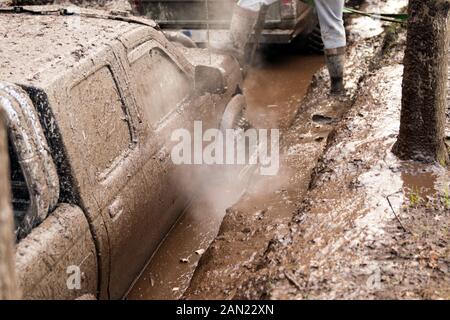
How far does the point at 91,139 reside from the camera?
12.4 ft

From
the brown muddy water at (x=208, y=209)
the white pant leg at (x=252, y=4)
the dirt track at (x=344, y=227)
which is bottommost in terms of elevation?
the brown muddy water at (x=208, y=209)

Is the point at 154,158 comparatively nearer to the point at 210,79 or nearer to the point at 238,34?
the point at 210,79

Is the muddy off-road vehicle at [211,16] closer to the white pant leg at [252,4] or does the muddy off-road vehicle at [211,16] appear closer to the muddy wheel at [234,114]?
the white pant leg at [252,4]

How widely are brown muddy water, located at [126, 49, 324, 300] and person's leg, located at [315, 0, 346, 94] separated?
79cm

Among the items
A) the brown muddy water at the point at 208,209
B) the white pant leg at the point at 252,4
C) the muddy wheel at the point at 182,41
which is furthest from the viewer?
the white pant leg at the point at 252,4

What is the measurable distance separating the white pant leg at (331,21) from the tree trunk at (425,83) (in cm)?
262

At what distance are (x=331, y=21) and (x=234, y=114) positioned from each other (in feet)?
6.49

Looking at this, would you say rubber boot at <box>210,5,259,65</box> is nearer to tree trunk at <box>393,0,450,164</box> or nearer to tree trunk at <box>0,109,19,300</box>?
tree trunk at <box>393,0,450,164</box>

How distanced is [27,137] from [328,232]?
1973 millimetres

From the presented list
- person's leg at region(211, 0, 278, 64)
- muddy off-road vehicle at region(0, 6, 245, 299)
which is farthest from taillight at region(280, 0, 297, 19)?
muddy off-road vehicle at region(0, 6, 245, 299)

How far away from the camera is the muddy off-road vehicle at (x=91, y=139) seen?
3.32 metres

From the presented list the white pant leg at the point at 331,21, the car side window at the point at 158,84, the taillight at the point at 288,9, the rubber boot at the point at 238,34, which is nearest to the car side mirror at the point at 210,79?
the car side window at the point at 158,84

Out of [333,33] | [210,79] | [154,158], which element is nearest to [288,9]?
[333,33]

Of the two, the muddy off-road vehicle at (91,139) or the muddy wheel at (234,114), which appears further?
the muddy wheel at (234,114)
